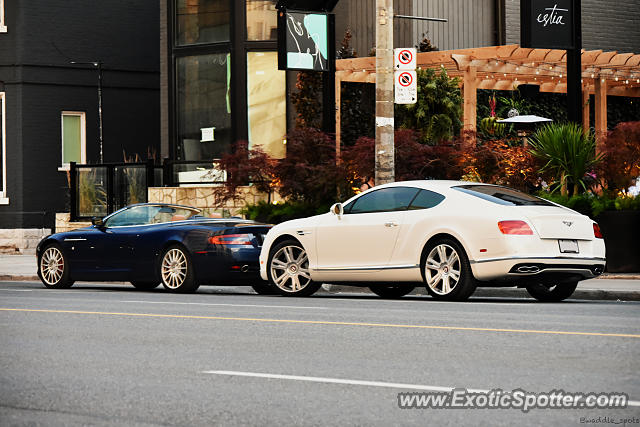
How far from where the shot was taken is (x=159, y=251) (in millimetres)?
17281

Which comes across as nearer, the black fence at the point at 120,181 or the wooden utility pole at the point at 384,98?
the wooden utility pole at the point at 384,98

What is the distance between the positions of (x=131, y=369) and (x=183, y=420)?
6.72 feet

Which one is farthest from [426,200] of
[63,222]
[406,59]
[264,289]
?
[63,222]

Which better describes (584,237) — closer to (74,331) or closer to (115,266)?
(74,331)

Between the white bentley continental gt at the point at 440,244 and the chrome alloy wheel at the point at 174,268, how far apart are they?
1651 millimetres

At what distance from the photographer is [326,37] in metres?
22.5

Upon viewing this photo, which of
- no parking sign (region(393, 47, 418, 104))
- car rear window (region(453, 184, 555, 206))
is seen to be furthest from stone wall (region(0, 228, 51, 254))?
car rear window (region(453, 184, 555, 206))

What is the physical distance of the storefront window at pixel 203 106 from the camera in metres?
28.4

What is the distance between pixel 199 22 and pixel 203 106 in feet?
6.83

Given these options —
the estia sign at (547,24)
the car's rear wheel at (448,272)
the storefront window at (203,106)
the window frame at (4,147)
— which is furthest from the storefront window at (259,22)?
the car's rear wheel at (448,272)

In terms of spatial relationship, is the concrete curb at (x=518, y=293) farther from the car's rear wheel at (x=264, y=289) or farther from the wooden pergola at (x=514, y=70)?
the wooden pergola at (x=514, y=70)

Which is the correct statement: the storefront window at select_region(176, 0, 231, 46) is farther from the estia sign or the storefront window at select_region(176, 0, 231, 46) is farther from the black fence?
the estia sign

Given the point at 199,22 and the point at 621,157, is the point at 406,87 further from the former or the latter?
the point at 199,22

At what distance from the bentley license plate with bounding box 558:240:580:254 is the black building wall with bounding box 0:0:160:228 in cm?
2131
